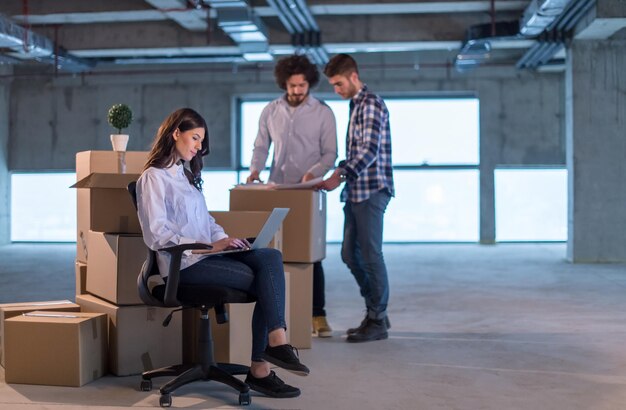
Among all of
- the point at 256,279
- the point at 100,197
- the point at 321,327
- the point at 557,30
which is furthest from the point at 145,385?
the point at 557,30

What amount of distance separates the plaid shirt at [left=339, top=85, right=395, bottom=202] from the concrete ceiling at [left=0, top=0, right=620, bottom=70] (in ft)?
15.4

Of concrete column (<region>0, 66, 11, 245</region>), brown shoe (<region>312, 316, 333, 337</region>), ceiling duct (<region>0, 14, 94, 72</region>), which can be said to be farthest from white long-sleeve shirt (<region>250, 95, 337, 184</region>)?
concrete column (<region>0, 66, 11, 245</region>)

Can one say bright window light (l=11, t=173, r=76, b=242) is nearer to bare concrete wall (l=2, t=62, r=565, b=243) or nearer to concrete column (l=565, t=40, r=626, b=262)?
bare concrete wall (l=2, t=62, r=565, b=243)

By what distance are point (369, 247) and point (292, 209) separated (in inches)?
17.8

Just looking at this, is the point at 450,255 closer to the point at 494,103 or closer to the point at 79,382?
the point at 494,103

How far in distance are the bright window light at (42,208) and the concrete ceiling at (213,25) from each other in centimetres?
330

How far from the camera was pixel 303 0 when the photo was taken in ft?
27.6

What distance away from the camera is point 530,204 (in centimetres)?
1300

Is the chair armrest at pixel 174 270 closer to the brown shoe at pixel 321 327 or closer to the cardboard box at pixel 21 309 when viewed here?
the cardboard box at pixel 21 309

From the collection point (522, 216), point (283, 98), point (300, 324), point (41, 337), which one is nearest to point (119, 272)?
point (41, 337)

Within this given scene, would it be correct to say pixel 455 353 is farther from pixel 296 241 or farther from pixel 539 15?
pixel 539 15

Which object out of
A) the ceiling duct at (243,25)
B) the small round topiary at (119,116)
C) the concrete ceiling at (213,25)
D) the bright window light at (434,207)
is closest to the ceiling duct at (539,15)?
the concrete ceiling at (213,25)

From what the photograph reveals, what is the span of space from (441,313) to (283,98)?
5.85 ft

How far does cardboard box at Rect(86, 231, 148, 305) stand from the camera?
3420 millimetres
